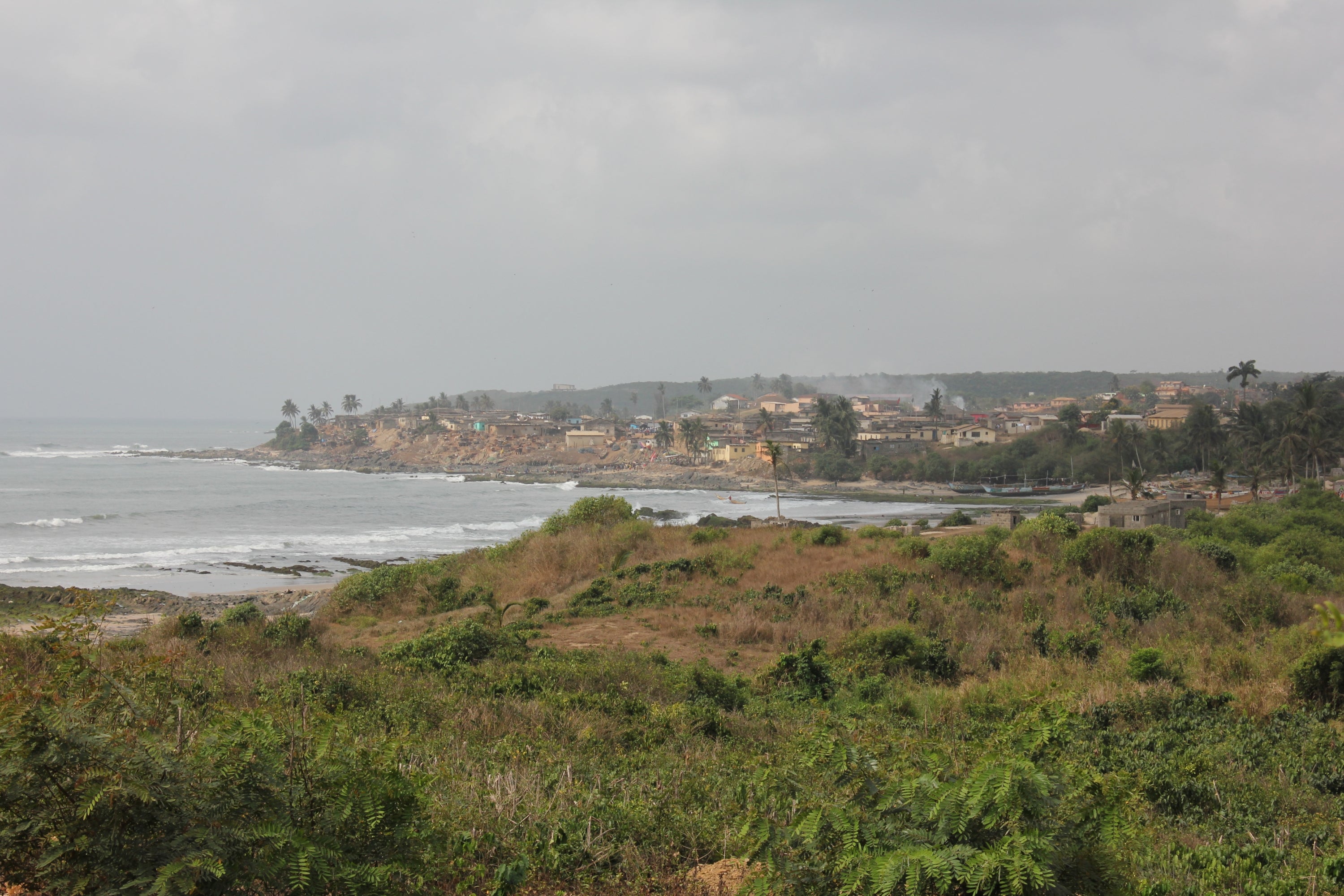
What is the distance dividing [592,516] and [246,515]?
40.4 metres

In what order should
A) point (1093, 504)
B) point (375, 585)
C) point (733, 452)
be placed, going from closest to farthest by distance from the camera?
point (375, 585)
point (1093, 504)
point (733, 452)

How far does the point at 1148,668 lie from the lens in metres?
9.77

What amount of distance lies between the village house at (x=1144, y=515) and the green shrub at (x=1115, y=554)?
17089mm

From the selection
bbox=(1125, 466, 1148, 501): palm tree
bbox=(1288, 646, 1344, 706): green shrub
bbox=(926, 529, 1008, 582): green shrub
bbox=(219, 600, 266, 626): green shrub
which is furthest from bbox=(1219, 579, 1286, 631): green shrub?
bbox=(1125, 466, 1148, 501): palm tree

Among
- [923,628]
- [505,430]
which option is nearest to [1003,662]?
[923,628]

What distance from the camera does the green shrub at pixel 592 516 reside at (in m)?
24.1

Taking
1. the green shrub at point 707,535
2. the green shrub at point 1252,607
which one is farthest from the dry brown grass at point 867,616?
the green shrub at point 707,535

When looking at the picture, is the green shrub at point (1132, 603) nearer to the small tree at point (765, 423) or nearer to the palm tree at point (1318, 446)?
the palm tree at point (1318, 446)

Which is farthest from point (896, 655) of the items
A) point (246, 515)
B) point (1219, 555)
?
point (246, 515)

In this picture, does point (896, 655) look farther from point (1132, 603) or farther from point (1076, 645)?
point (1132, 603)

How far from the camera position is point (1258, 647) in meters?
11.0

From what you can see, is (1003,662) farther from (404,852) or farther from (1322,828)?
(404,852)

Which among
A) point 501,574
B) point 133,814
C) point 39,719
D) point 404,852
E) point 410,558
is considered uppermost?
point 39,719

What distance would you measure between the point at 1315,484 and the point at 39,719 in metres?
52.5
